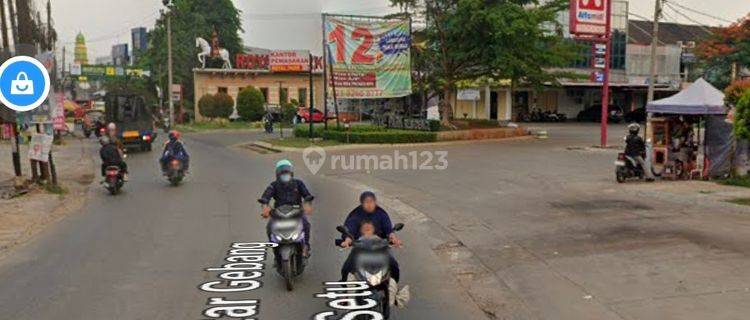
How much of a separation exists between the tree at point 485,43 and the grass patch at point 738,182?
681 inches

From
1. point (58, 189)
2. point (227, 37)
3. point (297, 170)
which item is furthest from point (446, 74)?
point (227, 37)

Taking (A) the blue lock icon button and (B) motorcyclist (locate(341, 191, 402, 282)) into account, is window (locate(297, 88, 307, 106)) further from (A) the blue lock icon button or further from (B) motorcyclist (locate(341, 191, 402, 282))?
(B) motorcyclist (locate(341, 191, 402, 282))

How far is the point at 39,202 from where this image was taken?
15312 mm

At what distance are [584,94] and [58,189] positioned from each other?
53.0 meters

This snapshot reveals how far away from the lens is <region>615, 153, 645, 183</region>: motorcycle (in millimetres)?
17516

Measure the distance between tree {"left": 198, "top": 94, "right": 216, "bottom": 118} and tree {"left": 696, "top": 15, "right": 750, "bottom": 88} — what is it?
37.3 metres

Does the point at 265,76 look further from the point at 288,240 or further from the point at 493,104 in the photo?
the point at 288,240

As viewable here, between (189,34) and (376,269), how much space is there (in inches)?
2537

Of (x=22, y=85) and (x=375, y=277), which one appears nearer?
(x=375, y=277)

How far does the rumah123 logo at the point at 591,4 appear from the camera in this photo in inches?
1088

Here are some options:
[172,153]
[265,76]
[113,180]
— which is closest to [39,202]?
[113,180]

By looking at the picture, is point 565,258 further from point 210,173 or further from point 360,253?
point 210,173

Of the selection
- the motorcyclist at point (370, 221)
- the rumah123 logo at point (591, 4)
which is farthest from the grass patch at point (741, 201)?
the rumah123 logo at point (591, 4)

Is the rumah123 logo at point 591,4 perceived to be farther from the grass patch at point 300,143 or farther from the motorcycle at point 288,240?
the motorcycle at point 288,240
